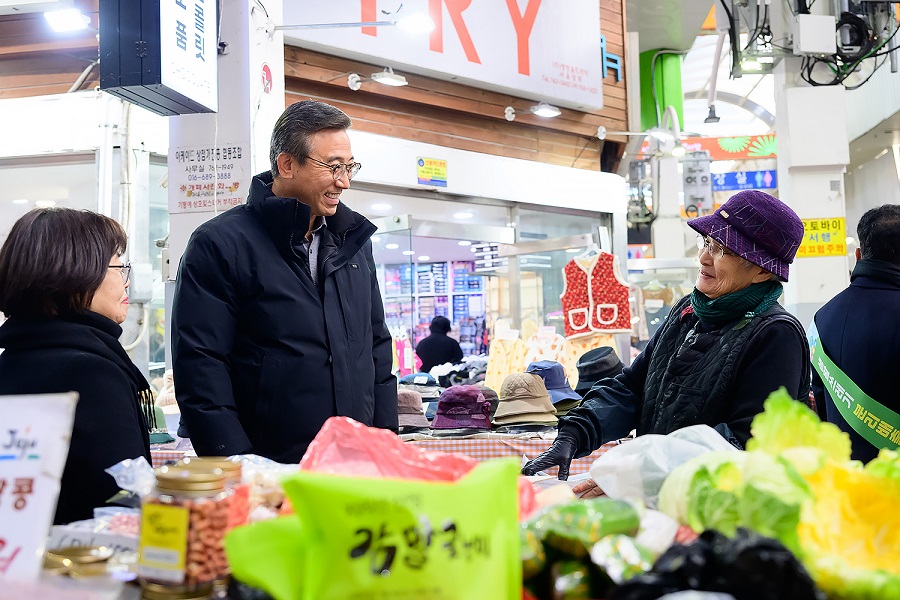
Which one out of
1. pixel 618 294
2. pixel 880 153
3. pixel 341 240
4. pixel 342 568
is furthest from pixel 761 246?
pixel 880 153

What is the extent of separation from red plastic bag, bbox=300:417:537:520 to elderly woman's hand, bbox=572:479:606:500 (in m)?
0.50

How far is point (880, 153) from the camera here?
1455 cm

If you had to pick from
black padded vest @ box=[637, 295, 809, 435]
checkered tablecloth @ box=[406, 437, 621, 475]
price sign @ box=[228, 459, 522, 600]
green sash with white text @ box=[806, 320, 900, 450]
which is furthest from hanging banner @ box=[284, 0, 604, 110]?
price sign @ box=[228, 459, 522, 600]

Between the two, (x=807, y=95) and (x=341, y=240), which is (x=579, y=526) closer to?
(x=341, y=240)

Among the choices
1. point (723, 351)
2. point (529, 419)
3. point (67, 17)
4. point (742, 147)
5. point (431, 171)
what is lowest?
point (529, 419)

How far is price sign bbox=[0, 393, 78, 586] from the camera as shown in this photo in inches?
40.3

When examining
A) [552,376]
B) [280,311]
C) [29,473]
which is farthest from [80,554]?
[552,376]

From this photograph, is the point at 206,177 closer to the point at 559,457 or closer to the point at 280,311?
the point at 280,311

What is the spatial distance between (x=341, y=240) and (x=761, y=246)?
4.20 ft

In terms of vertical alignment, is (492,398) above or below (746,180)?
below

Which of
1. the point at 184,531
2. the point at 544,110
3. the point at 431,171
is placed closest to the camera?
the point at 184,531

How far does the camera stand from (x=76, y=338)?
192 centimetres

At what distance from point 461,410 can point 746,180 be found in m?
11.8

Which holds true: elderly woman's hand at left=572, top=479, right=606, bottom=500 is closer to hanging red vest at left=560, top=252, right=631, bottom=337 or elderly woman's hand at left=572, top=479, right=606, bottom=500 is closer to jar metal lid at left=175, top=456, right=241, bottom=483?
jar metal lid at left=175, top=456, right=241, bottom=483
